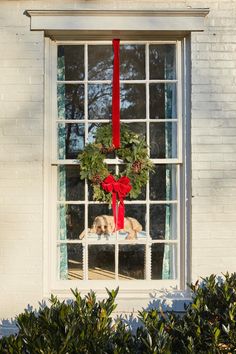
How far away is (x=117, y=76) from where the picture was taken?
16.0 feet

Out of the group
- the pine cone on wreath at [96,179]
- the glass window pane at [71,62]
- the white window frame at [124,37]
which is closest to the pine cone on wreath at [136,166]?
the pine cone on wreath at [96,179]

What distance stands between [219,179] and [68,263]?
1713 millimetres

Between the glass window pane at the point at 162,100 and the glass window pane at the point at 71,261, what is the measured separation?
1545mm

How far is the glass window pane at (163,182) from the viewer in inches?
194

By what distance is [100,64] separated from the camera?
4.96 metres

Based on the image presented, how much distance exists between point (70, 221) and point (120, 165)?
2.48ft

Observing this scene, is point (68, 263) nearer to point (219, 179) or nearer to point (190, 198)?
point (190, 198)

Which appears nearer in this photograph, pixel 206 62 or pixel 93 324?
pixel 93 324

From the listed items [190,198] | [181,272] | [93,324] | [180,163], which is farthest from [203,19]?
[93,324]

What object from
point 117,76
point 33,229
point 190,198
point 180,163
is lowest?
point 33,229

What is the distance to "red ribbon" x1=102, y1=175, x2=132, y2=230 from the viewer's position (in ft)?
15.7

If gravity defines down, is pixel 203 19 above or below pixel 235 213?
above

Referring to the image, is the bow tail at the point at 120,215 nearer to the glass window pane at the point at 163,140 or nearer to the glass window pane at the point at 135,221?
the glass window pane at the point at 135,221

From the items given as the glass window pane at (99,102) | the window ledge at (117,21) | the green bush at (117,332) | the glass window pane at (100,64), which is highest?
the window ledge at (117,21)
